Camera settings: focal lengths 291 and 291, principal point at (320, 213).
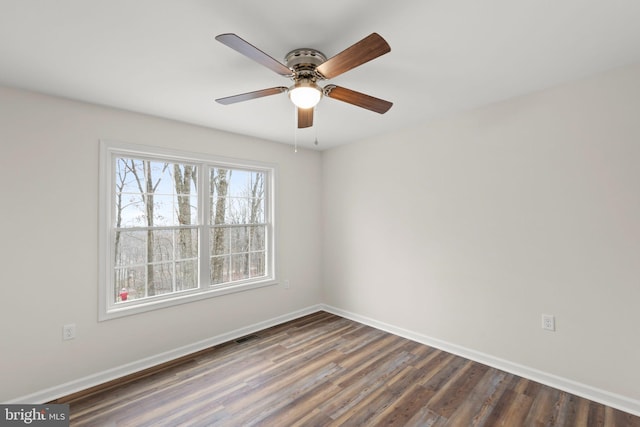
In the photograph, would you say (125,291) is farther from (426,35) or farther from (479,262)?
(479,262)

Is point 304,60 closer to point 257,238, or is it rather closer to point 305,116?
point 305,116

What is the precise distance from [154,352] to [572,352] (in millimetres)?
3716

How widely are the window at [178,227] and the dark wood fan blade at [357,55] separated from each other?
211 centimetres

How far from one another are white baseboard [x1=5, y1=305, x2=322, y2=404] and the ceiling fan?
2.55 meters

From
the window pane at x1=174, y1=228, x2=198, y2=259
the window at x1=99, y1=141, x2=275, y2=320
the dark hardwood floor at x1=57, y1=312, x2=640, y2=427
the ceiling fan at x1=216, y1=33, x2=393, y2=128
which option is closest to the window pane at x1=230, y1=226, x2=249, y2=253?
the window at x1=99, y1=141, x2=275, y2=320

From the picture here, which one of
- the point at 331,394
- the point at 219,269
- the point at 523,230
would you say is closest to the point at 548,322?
the point at 523,230

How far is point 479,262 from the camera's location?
288 centimetres

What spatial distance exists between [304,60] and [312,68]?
0.22ft

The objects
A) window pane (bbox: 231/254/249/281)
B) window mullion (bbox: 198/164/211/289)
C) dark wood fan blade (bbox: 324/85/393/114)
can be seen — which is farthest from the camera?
window pane (bbox: 231/254/249/281)

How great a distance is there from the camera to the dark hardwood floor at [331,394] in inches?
81.4

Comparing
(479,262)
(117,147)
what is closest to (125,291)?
(117,147)

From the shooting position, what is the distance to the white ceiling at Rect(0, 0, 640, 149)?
58.5 inches

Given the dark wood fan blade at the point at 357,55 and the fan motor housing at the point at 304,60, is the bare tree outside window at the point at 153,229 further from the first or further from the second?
the dark wood fan blade at the point at 357,55

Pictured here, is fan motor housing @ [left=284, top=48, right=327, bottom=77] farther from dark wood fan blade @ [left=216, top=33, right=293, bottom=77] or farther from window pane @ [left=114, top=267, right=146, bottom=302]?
window pane @ [left=114, top=267, right=146, bottom=302]
